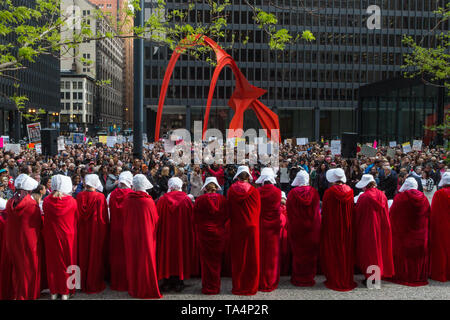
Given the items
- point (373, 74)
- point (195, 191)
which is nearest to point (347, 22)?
point (373, 74)

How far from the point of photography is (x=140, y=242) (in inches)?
266

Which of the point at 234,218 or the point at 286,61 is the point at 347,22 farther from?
the point at 234,218

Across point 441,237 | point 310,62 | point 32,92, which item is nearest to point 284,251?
point 441,237

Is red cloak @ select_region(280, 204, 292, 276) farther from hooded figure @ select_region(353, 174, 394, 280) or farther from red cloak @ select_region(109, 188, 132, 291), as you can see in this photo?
red cloak @ select_region(109, 188, 132, 291)

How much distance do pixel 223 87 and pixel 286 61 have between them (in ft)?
34.4

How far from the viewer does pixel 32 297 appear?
6500 millimetres

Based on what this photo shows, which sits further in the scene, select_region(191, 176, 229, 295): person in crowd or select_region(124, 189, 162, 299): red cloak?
select_region(191, 176, 229, 295): person in crowd

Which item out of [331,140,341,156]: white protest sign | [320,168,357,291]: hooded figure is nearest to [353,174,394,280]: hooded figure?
[320,168,357,291]: hooded figure

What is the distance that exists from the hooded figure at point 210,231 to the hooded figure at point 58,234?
6.10 feet

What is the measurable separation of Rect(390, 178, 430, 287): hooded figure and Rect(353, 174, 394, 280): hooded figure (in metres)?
0.23

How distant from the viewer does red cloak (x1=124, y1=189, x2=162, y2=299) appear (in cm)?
672

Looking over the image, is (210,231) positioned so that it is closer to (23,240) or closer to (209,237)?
(209,237)

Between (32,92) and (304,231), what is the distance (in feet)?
252
